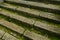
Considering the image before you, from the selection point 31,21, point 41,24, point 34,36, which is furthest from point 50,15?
point 34,36

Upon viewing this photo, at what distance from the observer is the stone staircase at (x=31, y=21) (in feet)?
7.98

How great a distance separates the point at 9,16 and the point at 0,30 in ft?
1.45

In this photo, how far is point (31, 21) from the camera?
8.96 ft

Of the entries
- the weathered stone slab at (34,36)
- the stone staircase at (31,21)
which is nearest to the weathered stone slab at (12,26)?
the stone staircase at (31,21)

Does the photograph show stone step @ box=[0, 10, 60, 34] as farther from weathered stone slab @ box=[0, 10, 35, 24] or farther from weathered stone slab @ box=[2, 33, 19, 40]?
weathered stone slab @ box=[2, 33, 19, 40]

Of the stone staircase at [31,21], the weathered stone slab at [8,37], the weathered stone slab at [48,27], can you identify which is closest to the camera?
the weathered stone slab at [48,27]

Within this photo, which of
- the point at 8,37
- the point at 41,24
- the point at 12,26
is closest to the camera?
the point at 41,24

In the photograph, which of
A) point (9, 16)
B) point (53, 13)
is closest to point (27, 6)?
point (9, 16)

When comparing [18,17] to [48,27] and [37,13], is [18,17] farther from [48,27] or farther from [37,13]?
[48,27]

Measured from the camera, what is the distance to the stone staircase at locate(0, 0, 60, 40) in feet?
7.98

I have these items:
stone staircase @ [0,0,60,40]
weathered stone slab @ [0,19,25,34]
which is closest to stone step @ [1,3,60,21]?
stone staircase @ [0,0,60,40]

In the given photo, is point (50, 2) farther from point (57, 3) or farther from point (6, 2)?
point (6, 2)

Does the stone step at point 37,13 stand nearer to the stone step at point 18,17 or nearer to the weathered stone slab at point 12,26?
the stone step at point 18,17

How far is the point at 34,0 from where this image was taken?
3051 mm
